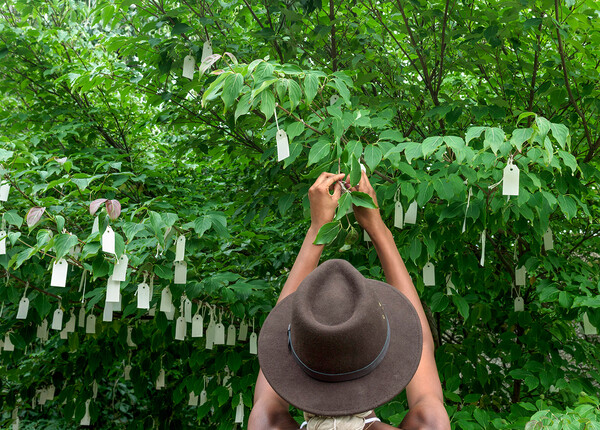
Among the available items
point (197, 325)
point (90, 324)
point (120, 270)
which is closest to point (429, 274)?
point (197, 325)

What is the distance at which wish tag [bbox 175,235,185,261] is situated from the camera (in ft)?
7.56

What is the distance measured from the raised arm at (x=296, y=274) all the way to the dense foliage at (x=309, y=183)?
157mm

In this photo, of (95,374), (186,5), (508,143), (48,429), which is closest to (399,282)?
(508,143)

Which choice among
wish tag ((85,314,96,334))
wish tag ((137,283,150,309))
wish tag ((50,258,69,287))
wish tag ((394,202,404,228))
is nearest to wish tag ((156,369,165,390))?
wish tag ((85,314,96,334))

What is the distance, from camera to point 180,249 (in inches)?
91.5

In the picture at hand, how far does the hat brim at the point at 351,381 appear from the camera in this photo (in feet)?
3.14

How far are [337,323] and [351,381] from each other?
0.37ft

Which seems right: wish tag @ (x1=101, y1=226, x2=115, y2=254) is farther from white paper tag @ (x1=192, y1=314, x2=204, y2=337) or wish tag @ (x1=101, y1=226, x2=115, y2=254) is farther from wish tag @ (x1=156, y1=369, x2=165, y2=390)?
wish tag @ (x1=156, y1=369, x2=165, y2=390)

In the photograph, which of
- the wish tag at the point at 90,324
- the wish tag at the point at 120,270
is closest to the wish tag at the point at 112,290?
the wish tag at the point at 120,270

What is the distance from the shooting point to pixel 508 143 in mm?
1790

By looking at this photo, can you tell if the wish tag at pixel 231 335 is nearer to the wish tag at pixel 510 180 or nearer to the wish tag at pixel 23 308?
the wish tag at pixel 23 308

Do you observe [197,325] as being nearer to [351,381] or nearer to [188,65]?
[188,65]

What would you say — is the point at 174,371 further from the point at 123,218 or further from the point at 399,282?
the point at 399,282

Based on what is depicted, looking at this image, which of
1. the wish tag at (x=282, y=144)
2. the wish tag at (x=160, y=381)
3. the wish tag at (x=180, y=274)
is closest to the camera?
the wish tag at (x=282, y=144)
